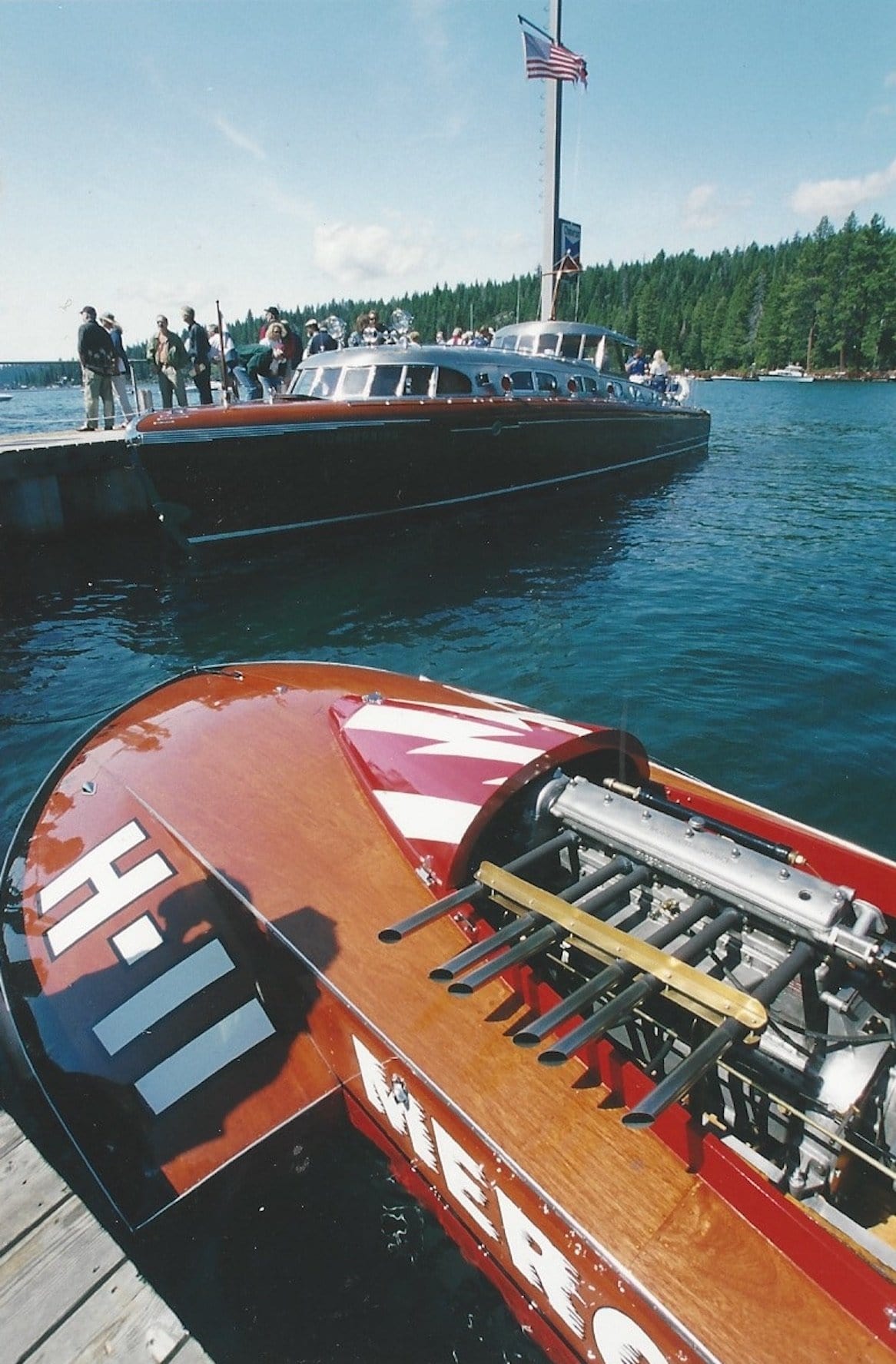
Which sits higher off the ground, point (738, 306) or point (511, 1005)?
point (738, 306)

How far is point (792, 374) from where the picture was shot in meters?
88.5

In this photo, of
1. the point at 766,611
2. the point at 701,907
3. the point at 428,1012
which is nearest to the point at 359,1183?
the point at 428,1012

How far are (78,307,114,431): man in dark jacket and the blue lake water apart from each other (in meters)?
3.50

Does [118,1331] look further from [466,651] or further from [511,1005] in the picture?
[466,651]

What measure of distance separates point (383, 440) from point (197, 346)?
205 inches

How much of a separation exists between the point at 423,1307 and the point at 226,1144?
3.09 ft

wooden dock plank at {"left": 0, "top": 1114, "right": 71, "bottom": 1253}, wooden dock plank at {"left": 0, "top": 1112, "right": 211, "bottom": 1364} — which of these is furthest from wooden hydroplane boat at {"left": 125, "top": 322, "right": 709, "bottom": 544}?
wooden dock plank at {"left": 0, "top": 1112, "right": 211, "bottom": 1364}

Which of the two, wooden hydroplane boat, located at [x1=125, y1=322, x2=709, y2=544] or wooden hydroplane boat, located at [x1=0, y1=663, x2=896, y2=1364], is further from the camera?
wooden hydroplane boat, located at [x1=125, y1=322, x2=709, y2=544]

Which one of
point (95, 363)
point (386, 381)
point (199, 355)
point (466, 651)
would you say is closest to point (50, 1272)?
point (466, 651)

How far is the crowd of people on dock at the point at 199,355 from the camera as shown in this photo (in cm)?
1485

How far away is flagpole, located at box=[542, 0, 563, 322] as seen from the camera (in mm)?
20250

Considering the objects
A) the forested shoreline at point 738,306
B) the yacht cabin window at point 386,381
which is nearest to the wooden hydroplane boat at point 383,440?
the yacht cabin window at point 386,381

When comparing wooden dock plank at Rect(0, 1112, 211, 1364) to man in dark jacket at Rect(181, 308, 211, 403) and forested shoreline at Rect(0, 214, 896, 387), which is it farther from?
forested shoreline at Rect(0, 214, 896, 387)

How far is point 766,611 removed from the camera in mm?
10906
